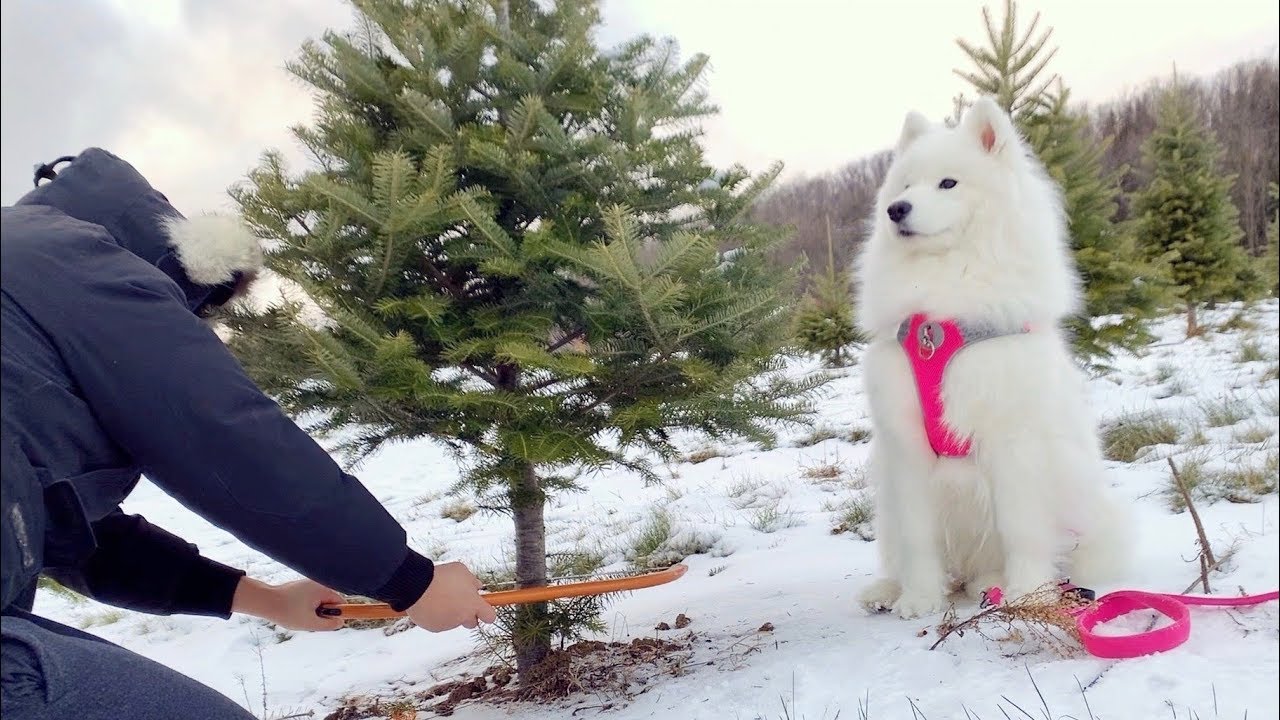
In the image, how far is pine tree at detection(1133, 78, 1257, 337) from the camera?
424 inches

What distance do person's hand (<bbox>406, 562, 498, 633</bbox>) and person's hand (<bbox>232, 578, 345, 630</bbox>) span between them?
1.56 ft

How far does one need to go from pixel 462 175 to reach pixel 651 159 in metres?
0.66

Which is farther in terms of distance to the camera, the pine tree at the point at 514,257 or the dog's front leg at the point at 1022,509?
the dog's front leg at the point at 1022,509

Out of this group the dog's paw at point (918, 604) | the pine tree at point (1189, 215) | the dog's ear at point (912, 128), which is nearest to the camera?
the dog's paw at point (918, 604)

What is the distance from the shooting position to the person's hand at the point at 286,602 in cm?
215

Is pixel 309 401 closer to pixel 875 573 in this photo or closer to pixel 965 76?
pixel 875 573

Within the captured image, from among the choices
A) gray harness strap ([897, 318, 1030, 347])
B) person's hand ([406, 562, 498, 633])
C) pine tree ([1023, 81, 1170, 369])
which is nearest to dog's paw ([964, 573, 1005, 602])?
gray harness strap ([897, 318, 1030, 347])

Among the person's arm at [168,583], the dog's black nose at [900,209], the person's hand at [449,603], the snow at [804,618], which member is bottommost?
the snow at [804,618]

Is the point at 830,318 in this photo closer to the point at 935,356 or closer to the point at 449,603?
the point at 935,356

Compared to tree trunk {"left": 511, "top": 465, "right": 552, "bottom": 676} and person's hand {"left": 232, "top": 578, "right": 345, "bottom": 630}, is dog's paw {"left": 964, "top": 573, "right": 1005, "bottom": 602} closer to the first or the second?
tree trunk {"left": 511, "top": 465, "right": 552, "bottom": 676}

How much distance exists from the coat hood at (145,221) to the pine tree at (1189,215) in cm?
1178

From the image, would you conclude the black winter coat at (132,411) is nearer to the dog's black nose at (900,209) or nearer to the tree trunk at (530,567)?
the tree trunk at (530,567)

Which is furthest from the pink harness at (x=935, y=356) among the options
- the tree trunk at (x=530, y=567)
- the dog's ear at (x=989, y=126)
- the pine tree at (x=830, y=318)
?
the pine tree at (x=830, y=318)

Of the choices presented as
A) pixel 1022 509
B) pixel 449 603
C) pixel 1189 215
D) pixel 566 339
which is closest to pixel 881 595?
pixel 1022 509
